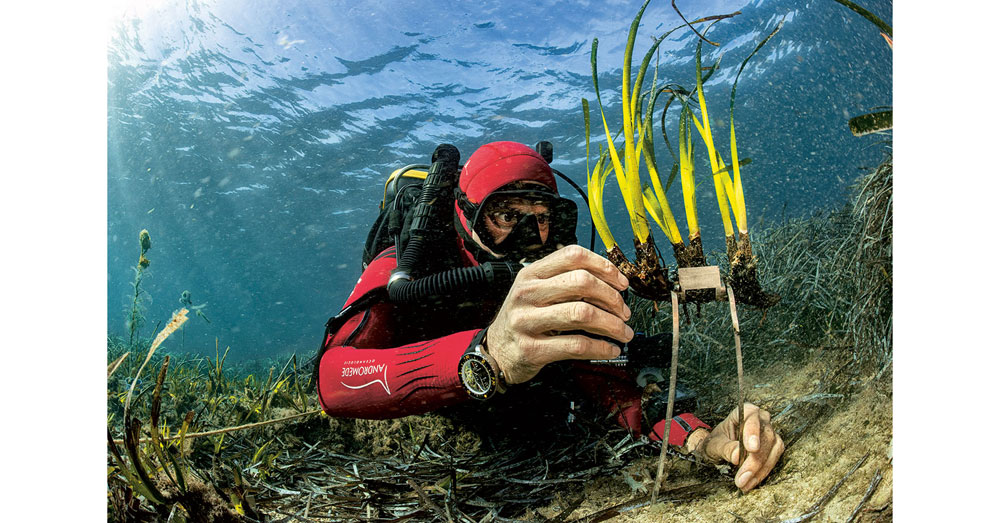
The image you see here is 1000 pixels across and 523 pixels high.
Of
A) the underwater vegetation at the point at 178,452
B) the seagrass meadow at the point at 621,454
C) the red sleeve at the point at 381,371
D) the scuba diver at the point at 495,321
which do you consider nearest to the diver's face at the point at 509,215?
the scuba diver at the point at 495,321

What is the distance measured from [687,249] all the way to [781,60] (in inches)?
329

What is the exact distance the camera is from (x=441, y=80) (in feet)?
8.45

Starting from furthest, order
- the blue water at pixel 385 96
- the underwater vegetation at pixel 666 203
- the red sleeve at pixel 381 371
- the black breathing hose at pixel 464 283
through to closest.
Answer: the blue water at pixel 385 96
the black breathing hose at pixel 464 283
the red sleeve at pixel 381 371
the underwater vegetation at pixel 666 203

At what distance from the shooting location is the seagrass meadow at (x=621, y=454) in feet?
2.89

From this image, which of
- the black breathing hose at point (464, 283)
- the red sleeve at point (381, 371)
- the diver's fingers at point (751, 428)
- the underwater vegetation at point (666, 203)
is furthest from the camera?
the black breathing hose at point (464, 283)

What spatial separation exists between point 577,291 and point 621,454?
2.24ft

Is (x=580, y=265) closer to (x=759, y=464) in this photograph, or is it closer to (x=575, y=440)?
(x=759, y=464)

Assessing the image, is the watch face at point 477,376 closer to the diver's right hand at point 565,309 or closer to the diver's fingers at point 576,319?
the diver's right hand at point 565,309

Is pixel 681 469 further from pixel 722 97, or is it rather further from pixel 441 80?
pixel 722 97

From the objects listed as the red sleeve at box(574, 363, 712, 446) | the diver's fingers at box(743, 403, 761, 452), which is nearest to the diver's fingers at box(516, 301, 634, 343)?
the diver's fingers at box(743, 403, 761, 452)

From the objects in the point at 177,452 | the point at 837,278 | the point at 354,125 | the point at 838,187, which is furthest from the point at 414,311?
the point at 354,125

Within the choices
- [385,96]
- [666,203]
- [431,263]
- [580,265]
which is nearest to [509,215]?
[431,263]

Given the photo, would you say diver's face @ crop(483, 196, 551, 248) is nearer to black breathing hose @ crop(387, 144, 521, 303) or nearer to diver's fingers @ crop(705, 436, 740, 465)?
black breathing hose @ crop(387, 144, 521, 303)

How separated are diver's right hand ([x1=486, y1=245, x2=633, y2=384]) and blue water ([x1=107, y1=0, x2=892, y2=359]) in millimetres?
550
